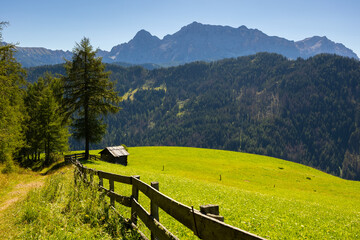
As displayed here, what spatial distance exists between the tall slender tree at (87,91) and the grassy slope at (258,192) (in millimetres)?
7005

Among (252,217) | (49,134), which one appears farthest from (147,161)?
(252,217)

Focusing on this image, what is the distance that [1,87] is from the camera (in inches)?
758

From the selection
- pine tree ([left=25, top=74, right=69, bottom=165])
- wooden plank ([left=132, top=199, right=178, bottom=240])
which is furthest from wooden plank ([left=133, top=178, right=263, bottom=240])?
pine tree ([left=25, top=74, right=69, bottom=165])

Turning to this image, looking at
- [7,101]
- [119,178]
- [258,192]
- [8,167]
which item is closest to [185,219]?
[119,178]

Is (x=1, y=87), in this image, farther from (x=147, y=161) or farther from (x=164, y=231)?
(x=147, y=161)

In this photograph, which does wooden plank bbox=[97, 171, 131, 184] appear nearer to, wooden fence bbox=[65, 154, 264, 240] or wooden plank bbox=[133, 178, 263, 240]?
wooden fence bbox=[65, 154, 264, 240]

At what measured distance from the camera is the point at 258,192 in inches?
1240

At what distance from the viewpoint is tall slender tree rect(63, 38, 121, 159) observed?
38.6m

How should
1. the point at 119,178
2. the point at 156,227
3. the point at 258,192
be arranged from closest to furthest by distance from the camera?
the point at 156,227, the point at 119,178, the point at 258,192

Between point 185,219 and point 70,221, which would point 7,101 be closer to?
point 70,221

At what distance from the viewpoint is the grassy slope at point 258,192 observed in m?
12.2

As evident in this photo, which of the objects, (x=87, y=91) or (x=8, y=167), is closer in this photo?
(x=8, y=167)

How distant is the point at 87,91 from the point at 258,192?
30.9m

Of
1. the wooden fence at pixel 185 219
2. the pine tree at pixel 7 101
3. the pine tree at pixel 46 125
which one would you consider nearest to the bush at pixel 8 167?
the pine tree at pixel 7 101
